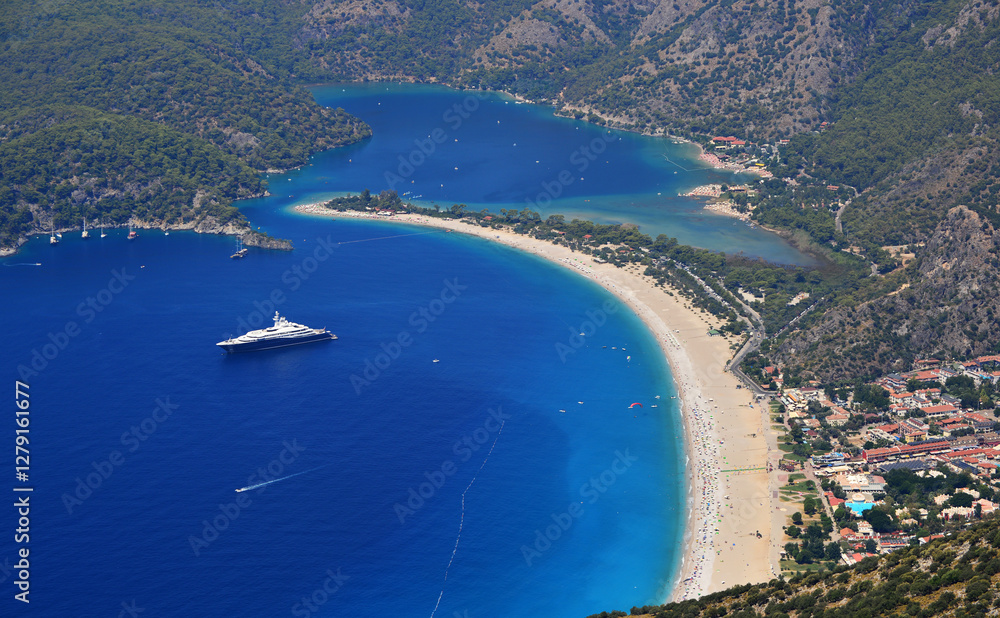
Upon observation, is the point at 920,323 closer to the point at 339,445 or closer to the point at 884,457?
the point at 884,457

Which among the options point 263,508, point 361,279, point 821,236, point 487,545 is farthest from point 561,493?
point 821,236

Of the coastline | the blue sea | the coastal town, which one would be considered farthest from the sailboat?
the coastal town

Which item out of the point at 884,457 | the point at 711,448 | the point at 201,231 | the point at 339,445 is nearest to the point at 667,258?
the point at 711,448

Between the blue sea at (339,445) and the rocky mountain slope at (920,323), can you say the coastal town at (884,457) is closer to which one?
the rocky mountain slope at (920,323)

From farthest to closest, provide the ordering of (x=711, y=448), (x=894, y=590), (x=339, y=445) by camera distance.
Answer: (x=711, y=448) < (x=339, y=445) < (x=894, y=590)

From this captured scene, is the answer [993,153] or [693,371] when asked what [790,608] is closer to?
[693,371]
